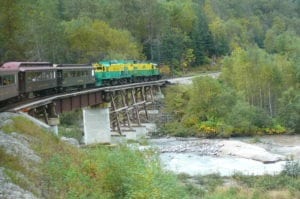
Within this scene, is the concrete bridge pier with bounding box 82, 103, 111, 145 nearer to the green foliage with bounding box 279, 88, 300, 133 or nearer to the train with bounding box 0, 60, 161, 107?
the train with bounding box 0, 60, 161, 107

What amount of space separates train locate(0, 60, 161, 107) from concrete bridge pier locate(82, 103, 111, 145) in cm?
218

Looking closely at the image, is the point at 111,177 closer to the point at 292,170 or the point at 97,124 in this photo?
the point at 292,170

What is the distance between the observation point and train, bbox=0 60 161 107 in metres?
27.5

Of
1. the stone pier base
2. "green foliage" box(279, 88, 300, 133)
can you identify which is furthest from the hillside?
"green foliage" box(279, 88, 300, 133)

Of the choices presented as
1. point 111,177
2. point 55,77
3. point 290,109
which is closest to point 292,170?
point 55,77

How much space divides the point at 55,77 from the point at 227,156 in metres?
14.0

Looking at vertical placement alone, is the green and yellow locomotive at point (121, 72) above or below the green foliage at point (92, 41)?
below

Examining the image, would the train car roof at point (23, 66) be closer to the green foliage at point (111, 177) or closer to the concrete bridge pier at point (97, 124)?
the concrete bridge pier at point (97, 124)

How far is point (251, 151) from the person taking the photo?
131 ft

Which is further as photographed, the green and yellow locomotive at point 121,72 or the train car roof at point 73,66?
the green and yellow locomotive at point 121,72

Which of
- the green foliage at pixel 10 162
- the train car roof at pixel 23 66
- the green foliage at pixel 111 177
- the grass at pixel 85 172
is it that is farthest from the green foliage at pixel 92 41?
the green foliage at pixel 10 162

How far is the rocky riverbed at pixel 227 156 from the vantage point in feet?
112

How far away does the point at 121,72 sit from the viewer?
53719 mm

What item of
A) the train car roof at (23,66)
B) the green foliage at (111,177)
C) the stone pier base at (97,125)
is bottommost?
the stone pier base at (97,125)
